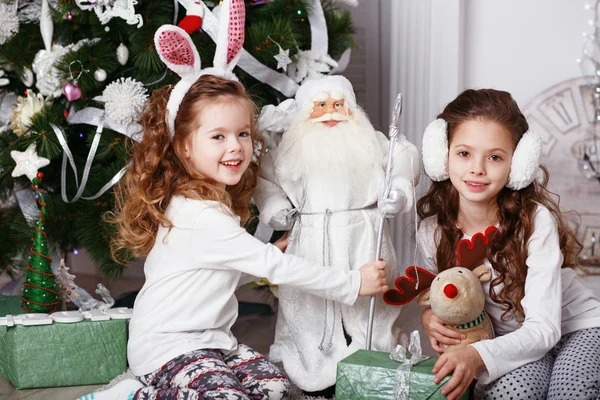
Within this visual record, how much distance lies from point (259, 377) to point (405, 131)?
1305mm

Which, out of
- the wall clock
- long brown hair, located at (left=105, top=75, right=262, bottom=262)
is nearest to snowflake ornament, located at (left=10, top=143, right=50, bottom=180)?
long brown hair, located at (left=105, top=75, right=262, bottom=262)

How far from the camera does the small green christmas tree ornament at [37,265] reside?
6.84 ft


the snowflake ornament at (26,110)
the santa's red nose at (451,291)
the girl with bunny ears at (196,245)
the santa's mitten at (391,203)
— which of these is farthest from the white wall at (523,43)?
the snowflake ornament at (26,110)

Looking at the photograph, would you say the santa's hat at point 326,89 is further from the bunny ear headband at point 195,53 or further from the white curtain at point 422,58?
the white curtain at point 422,58

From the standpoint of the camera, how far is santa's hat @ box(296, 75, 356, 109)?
6.55 ft

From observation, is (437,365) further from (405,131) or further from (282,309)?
(405,131)

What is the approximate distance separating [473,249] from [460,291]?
160mm

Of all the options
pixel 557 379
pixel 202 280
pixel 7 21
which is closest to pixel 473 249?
pixel 557 379

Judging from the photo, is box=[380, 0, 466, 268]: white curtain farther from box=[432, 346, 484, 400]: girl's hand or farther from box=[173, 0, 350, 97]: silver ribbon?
box=[432, 346, 484, 400]: girl's hand

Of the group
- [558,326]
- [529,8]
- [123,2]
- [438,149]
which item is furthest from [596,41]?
[123,2]

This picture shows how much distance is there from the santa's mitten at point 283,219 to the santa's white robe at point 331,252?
0.04ft

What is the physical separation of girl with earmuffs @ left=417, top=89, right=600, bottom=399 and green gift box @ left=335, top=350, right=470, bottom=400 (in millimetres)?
116

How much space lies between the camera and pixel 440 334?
1.76 m

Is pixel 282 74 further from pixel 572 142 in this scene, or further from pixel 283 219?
pixel 572 142
